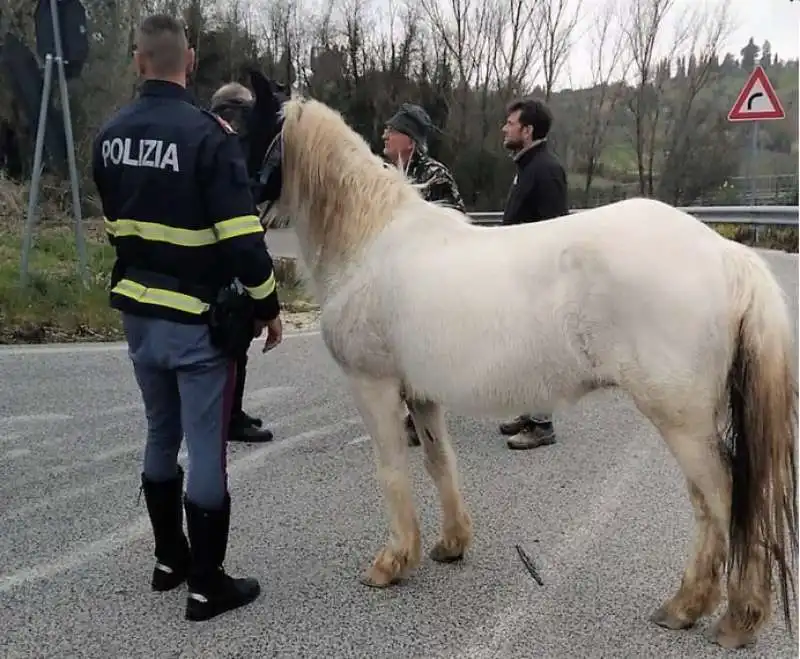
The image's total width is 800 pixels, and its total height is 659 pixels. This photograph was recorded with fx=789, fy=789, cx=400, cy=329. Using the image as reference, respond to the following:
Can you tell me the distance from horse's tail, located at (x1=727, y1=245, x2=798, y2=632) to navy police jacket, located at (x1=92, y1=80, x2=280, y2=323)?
5.70 ft

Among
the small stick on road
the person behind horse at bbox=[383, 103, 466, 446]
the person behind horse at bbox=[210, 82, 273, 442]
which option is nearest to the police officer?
the person behind horse at bbox=[210, 82, 273, 442]

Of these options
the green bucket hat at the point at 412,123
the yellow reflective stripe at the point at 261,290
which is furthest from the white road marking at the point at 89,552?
the green bucket hat at the point at 412,123

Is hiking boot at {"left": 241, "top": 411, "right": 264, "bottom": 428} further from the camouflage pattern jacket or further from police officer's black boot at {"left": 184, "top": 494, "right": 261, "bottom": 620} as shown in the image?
police officer's black boot at {"left": 184, "top": 494, "right": 261, "bottom": 620}

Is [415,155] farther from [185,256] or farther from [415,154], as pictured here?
[185,256]

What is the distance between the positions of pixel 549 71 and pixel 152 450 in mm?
24649

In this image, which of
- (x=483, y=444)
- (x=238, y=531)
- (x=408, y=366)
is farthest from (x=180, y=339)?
(x=483, y=444)

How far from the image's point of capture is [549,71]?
83.6 ft

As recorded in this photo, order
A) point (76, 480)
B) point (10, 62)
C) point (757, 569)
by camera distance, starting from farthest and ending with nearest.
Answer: point (10, 62)
point (76, 480)
point (757, 569)

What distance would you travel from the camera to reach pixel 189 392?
2986 millimetres

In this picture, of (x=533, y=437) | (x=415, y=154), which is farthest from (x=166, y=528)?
(x=415, y=154)

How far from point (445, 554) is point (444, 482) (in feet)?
1.06

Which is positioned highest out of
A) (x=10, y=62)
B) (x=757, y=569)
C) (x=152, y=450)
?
(x=10, y=62)

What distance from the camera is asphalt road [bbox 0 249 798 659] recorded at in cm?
293

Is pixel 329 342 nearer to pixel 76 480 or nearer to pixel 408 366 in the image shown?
pixel 408 366
